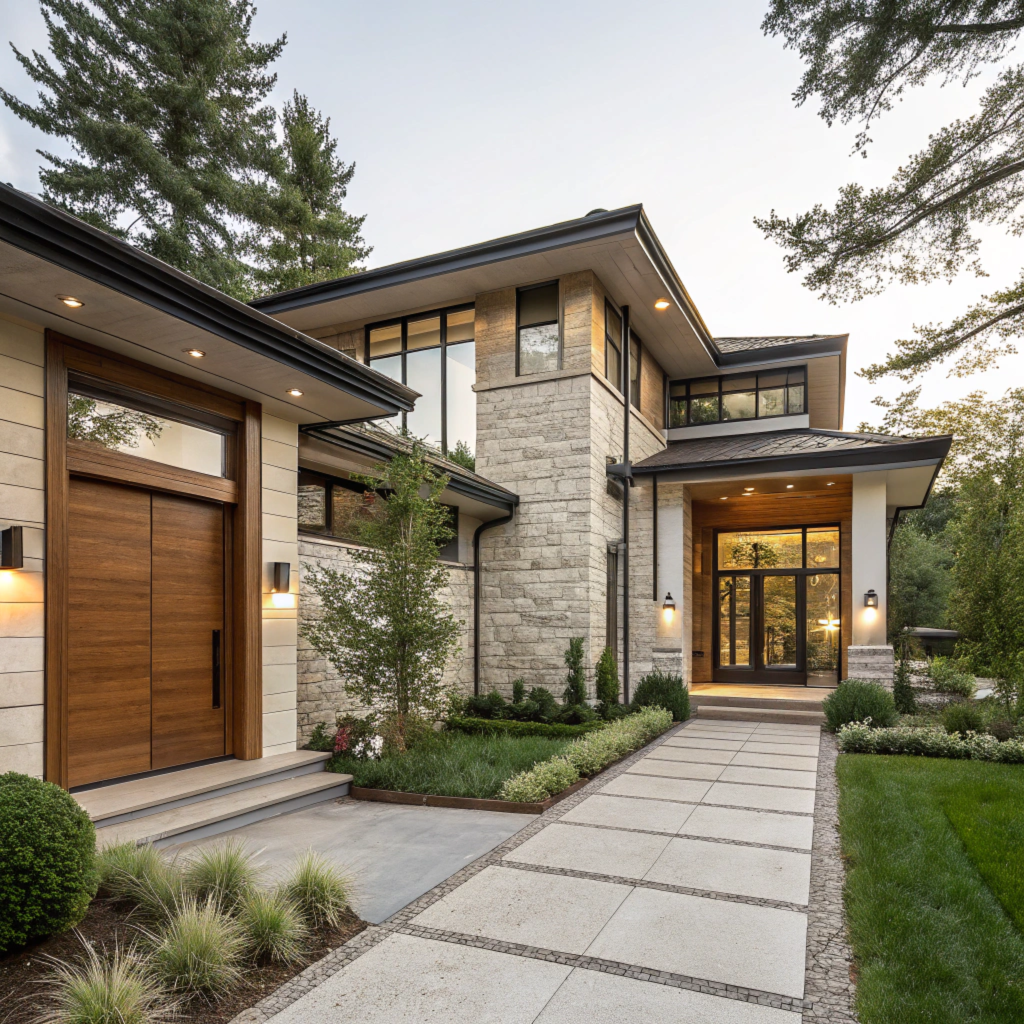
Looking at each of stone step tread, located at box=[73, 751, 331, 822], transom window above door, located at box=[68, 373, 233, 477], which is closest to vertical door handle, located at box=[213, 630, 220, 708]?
stone step tread, located at box=[73, 751, 331, 822]

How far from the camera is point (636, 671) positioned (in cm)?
1152

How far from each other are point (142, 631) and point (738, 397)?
11.7 m

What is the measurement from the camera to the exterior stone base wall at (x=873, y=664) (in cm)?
1030

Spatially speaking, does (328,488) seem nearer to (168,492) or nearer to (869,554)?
(168,492)

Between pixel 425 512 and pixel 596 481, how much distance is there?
363 cm

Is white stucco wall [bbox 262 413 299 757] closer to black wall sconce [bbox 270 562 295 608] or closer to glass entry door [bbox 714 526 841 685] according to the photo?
black wall sconce [bbox 270 562 295 608]

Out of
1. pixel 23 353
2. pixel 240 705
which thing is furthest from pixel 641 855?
pixel 23 353

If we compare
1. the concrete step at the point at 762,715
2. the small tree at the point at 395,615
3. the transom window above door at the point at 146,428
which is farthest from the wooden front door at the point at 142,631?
the concrete step at the point at 762,715

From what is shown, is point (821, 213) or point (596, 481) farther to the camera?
point (596, 481)

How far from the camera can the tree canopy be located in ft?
19.1

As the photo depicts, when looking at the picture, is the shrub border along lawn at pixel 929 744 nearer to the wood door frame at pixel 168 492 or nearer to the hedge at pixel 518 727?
the hedge at pixel 518 727

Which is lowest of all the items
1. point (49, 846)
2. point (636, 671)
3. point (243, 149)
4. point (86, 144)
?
point (636, 671)

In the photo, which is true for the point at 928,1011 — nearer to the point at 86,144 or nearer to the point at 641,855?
the point at 641,855

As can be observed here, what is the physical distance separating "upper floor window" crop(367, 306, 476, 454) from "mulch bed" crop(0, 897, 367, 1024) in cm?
833
